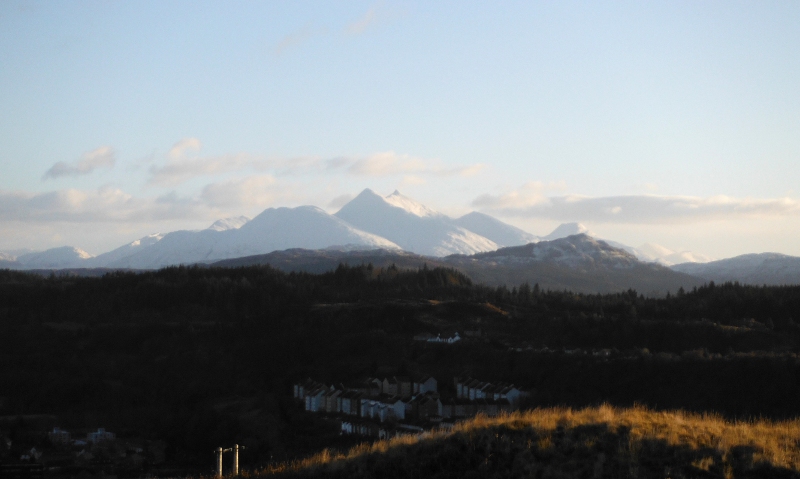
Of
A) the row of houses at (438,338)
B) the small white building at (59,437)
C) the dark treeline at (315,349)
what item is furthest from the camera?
the row of houses at (438,338)

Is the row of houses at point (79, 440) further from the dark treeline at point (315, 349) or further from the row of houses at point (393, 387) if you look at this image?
the row of houses at point (393, 387)

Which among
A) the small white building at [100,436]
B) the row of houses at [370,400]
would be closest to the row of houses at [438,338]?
the row of houses at [370,400]

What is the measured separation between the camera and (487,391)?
59.8 m

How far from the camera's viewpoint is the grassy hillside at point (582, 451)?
58.0 ft

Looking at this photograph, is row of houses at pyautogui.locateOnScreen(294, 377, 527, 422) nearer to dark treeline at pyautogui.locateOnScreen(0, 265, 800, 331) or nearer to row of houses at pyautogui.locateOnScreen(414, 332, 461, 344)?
row of houses at pyautogui.locateOnScreen(414, 332, 461, 344)

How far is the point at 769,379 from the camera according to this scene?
5656cm

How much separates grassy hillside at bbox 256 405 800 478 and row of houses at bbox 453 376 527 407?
122 feet

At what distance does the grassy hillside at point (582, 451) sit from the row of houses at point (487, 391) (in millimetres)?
37138

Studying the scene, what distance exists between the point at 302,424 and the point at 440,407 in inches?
349

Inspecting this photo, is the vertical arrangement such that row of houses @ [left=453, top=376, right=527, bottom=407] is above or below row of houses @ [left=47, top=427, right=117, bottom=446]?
above

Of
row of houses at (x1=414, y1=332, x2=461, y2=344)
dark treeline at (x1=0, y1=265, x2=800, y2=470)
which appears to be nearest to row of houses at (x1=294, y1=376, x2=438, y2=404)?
dark treeline at (x1=0, y1=265, x2=800, y2=470)

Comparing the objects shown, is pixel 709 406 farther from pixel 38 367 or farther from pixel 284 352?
pixel 38 367

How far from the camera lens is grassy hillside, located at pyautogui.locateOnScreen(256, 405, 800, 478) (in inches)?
696

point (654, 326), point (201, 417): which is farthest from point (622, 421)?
point (654, 326)
